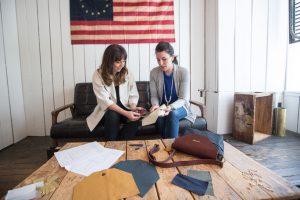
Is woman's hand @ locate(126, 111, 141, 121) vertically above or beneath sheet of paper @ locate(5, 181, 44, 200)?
above

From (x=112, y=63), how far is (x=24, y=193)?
133 cm

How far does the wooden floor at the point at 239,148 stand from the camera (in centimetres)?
181

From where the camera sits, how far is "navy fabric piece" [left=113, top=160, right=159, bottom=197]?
82cm

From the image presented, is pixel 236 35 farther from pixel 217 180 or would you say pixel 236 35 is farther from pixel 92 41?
pixel 217 180

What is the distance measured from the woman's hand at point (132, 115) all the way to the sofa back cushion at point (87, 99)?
67cm

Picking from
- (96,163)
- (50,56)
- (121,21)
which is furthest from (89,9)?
(96,163)

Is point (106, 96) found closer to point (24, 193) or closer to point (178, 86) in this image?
point (178, 86)

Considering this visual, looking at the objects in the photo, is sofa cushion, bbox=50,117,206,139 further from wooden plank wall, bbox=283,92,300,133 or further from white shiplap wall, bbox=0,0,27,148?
wooden plank wall, bbox=283,92,300,133

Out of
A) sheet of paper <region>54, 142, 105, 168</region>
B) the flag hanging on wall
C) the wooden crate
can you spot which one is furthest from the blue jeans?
the flag hanging on wall

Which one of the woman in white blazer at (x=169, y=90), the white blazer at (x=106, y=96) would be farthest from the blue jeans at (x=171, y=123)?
the white blazer at (x=106, y=96)

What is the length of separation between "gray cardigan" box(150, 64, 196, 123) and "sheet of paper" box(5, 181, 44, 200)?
136cm

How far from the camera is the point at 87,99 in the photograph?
8.60 ft

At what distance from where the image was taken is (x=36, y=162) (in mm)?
2141

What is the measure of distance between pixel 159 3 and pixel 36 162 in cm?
245
